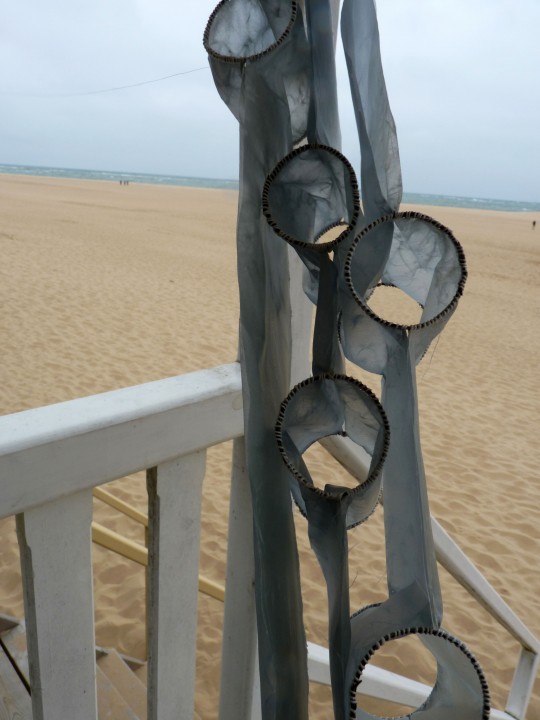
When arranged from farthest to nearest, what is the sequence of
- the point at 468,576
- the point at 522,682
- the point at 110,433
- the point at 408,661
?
the point at 408,661
the point at 522,682
the point at 468,576
the point at 110,433

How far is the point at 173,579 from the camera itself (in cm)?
115

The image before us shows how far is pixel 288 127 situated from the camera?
2.22ft

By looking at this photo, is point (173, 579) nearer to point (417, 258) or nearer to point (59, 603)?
point (59, 603)

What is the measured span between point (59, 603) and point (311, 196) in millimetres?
743

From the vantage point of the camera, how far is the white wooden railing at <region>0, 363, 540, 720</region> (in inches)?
35.8

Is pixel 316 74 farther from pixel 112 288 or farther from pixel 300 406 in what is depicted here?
pixel 112 288

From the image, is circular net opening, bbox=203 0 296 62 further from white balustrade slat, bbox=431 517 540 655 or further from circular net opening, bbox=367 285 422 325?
circular net opening, bbox=367 285 422 325

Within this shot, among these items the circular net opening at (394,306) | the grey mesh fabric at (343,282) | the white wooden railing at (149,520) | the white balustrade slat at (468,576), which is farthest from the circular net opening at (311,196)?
the circular net opening at (394,306)

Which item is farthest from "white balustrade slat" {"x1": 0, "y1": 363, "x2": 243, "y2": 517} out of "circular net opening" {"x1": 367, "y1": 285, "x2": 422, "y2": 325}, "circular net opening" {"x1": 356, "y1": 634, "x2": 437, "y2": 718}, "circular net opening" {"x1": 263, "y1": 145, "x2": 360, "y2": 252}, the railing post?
"circular net opening" {"x1": 367, "y1": 285, "x2": 422, "y2": 325}

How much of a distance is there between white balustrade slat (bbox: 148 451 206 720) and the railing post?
1786 mm

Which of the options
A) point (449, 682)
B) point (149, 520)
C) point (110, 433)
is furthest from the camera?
point (149, 520)

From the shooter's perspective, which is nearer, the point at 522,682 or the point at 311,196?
the point at 311,196

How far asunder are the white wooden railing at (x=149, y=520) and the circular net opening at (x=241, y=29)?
0.54 m

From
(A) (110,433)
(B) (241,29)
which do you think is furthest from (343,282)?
(A) (110,433)
